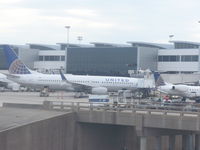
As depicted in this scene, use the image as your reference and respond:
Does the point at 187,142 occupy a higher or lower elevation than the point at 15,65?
lower

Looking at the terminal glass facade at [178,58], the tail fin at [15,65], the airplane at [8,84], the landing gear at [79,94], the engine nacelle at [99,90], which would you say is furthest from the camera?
the terminal glass facade at [178,58]

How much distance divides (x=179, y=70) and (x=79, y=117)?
242 feet

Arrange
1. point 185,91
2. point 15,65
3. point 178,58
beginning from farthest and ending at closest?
point 178,58 < point 15,65 < point 185,91

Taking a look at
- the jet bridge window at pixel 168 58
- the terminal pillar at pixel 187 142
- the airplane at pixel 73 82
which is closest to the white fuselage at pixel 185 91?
the airplane at pixel 73 82

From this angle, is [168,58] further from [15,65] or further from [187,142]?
[187,142]

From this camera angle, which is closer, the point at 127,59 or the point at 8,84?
the point at 8,84

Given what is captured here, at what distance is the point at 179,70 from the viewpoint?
112m

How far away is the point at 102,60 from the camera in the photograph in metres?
119

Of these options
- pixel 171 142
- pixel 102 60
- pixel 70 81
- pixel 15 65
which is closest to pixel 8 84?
pixel 15 65

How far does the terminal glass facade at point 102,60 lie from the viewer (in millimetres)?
115688

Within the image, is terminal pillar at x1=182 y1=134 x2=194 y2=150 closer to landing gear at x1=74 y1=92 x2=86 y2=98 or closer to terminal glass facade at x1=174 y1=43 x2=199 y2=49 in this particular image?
landing gear at x1=74 y1=92 x2=86 y2=98

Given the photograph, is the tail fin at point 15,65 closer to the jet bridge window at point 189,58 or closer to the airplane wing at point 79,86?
the airplane wing at point 79,86

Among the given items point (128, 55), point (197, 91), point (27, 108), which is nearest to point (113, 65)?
point (128, 55)

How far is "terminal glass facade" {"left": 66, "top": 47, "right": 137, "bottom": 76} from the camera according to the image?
380 feet
